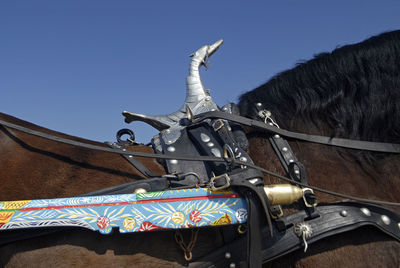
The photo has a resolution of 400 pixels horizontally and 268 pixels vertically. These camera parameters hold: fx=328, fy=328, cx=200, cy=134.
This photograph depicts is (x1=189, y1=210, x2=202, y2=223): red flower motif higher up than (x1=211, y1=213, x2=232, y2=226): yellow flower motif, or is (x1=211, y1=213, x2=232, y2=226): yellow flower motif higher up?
(x1=189, y1=210, x2=202, y2=223): red flower motif

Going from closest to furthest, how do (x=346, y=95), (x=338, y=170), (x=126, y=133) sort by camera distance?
(x=338, y=170)
(x=346, y=95)
(x=126, y=133)

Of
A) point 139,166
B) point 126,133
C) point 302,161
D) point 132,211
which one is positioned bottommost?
point 132,211

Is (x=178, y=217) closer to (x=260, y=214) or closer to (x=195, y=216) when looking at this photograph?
(x=195, y=216)

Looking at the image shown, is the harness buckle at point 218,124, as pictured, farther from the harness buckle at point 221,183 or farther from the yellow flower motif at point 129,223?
the yellow flower motif at point 129,223

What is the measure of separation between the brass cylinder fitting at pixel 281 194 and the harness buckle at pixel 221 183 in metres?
0.20

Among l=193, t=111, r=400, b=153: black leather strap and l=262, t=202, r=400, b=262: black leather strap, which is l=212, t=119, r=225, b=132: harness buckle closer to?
l=193, t=111, r=400, b=153: black leather strap

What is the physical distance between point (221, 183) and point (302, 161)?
581 mm

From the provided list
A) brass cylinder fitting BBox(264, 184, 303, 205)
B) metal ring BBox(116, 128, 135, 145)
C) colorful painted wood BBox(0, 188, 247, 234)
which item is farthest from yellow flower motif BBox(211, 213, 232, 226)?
metal ring BBox(116, 128, 135, 145)

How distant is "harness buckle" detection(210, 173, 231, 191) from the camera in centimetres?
158

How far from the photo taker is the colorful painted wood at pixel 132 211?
1584 mm

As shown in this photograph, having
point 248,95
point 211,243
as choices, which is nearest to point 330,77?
point 248,95

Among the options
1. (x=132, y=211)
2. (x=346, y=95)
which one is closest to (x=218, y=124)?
(x=132, y=211)

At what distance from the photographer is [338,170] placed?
1.86 m

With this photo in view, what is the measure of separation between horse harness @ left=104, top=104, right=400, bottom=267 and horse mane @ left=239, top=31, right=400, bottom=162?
394 mm
